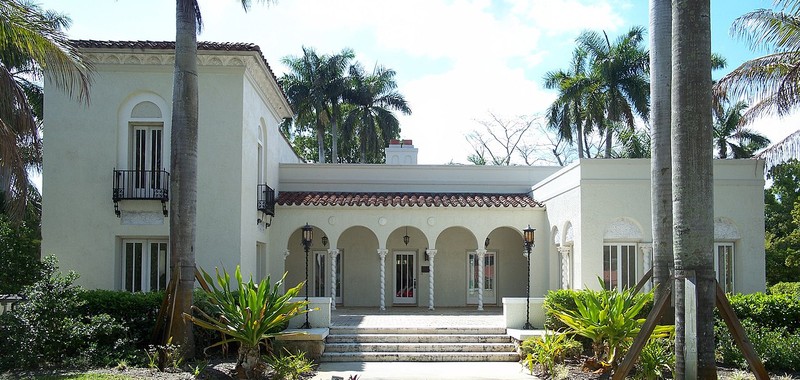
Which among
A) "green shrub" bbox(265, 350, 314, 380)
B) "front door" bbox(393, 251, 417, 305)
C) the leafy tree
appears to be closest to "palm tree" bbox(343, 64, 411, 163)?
"front door" bbox(393, 251, 417, 305)

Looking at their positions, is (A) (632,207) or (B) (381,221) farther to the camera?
(B) (381,221)

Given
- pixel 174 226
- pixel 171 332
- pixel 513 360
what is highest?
pixel 174 226

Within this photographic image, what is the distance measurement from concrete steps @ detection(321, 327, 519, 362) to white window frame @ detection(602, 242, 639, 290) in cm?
362

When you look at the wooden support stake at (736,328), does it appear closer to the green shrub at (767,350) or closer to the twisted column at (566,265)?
the green shrub at (767,350)

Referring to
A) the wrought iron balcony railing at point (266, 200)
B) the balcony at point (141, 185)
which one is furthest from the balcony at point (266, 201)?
the balcony at point (141, 185)

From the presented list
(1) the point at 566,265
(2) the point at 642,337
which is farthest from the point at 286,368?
(1) the point at 566,265

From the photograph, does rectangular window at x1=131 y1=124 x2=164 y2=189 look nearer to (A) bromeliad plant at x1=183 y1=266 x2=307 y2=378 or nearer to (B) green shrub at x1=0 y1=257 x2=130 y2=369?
(B) green shrub at x1=0 y1=257 x2=130 y2=369

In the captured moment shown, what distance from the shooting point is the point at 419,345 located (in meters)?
15.5

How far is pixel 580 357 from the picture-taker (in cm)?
1357

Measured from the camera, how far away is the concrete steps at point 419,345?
15.0 m

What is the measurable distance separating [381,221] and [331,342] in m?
7.15

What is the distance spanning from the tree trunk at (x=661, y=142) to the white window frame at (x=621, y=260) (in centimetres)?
543

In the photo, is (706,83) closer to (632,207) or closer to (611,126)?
(632,207)

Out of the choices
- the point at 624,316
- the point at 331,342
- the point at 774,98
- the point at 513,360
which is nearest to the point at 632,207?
the point at 774,98
